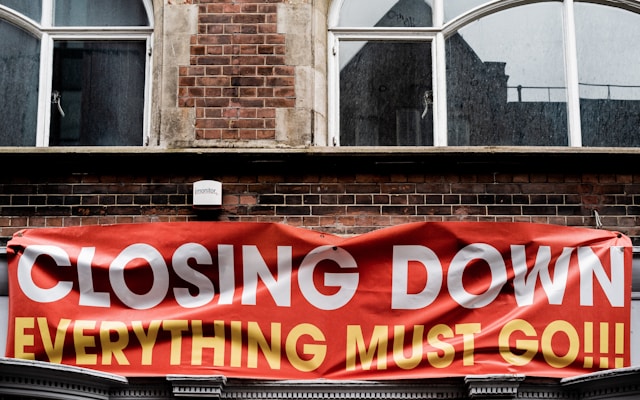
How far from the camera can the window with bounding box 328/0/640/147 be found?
7547mm

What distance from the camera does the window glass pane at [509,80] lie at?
7.54 metres

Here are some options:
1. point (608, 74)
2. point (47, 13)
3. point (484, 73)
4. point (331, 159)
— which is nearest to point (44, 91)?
point (47, 13)

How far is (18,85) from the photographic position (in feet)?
25.2

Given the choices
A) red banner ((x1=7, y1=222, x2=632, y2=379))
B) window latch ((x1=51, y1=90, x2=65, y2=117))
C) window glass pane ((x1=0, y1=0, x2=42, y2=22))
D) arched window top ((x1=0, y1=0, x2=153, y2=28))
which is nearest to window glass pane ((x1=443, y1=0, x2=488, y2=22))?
red banner ((x1=7, y1=222, x2=632, y2=379))

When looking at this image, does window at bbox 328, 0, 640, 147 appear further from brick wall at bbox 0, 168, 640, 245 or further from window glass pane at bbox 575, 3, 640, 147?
brick wall at bbox 0, 168, 640, 245

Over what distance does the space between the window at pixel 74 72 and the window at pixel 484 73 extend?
1520mm

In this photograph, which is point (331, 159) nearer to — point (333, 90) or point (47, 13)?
point (333, 90)

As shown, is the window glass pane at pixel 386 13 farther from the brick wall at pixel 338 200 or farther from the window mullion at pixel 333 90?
the brick wall at pixel 338 200

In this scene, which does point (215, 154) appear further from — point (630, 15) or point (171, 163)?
point (630, 15)

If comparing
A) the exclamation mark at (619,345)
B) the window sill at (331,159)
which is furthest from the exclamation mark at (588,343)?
the window sill at (331,159)

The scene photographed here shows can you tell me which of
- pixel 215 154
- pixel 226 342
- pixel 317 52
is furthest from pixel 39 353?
pixel 317 52

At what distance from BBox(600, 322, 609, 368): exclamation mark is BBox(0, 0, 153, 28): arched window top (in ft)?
13.2

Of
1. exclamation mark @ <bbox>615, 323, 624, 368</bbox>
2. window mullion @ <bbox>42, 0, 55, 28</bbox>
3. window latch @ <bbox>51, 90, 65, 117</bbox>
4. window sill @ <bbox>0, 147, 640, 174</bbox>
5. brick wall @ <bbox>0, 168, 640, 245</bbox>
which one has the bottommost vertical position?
exclamation mark @ <bbox>615, 323, 624, 368</bbox>

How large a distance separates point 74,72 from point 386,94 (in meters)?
2.39
